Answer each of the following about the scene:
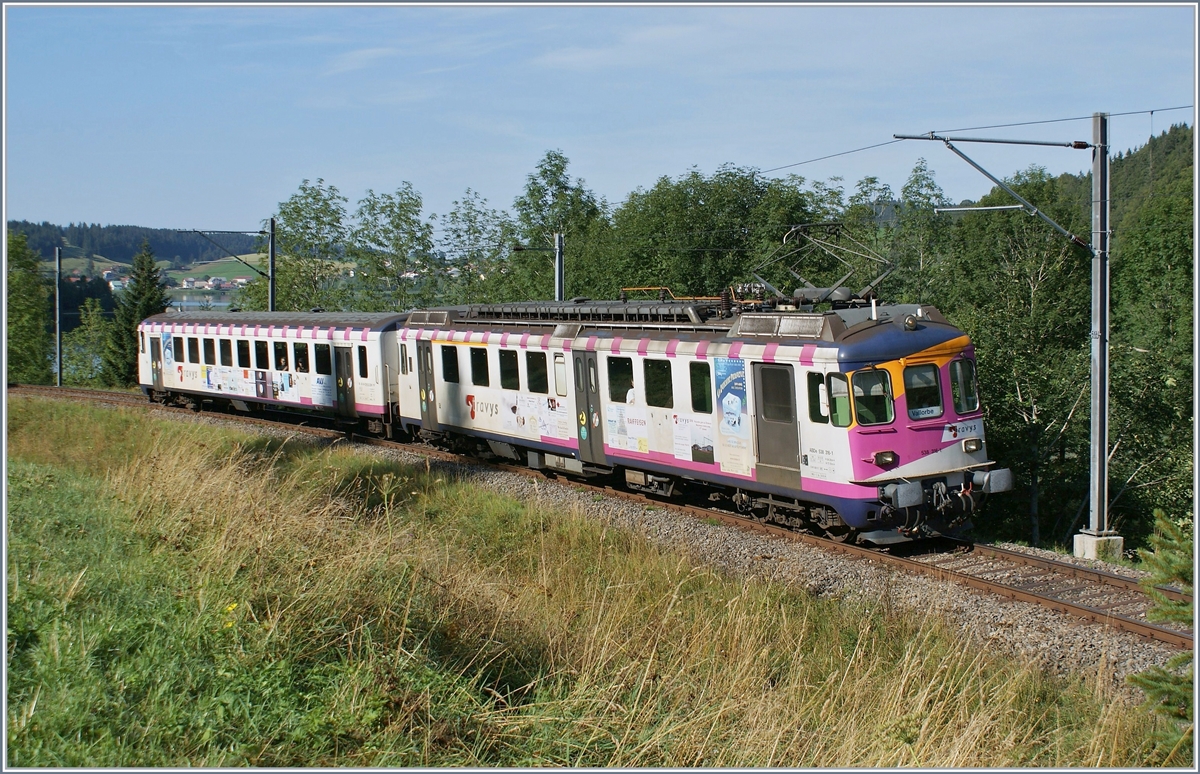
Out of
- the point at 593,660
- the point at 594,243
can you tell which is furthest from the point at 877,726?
the point at 594,243

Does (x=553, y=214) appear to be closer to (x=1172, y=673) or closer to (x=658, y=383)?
(x=658, y=383)

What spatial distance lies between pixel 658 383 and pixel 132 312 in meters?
39.6

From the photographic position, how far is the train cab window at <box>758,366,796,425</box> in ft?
36.3

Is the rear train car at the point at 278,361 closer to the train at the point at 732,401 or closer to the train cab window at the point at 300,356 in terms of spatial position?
the train cab window at the point at 300,356

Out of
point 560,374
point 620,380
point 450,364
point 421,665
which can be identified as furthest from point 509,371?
point 421,665

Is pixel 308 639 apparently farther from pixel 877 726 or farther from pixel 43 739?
pixel 877 726

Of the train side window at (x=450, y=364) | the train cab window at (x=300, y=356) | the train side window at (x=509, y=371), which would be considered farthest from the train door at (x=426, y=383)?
the train cab window at (x=300, y=356)

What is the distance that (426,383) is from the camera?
60.6 ft

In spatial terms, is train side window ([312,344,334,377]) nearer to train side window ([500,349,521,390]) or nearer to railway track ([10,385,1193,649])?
train side window ([500,349,521,390])

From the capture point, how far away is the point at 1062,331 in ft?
101

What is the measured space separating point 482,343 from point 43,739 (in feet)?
40.6

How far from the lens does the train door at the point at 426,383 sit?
1827 cm

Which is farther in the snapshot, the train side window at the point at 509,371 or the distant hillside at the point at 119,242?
the distant hillside at the point at 119,242

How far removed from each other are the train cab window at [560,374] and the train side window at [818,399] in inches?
190
